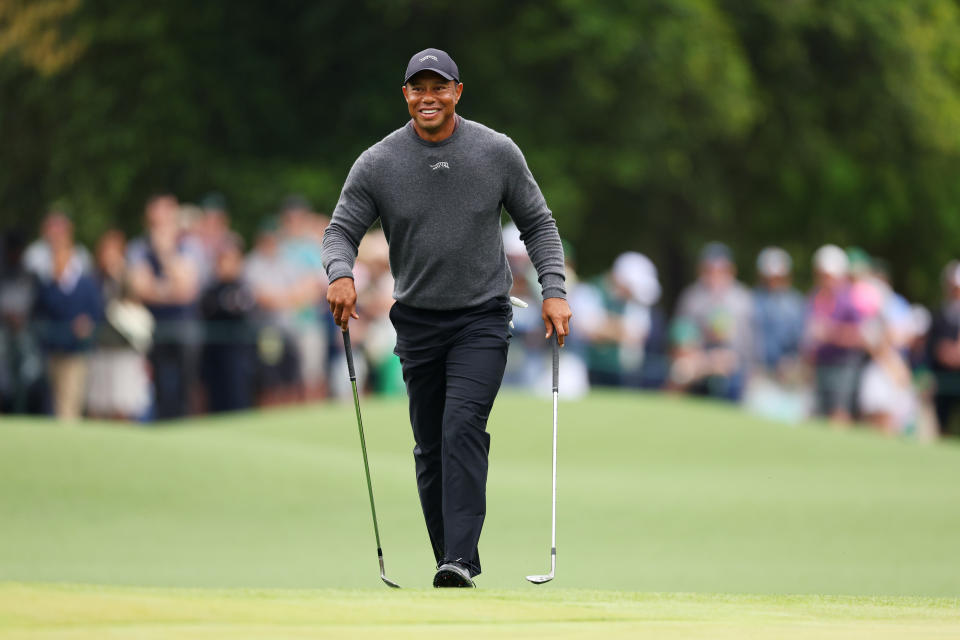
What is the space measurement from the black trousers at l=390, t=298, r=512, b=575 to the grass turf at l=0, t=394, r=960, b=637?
356 millimetres

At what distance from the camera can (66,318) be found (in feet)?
53.5

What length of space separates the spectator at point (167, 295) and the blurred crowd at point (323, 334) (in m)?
0.02

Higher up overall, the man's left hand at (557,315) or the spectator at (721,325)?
the spectator at (721,325)

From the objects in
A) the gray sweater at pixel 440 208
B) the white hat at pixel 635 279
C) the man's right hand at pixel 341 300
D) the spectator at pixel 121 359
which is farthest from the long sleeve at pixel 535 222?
the white hat at pixel 635 279

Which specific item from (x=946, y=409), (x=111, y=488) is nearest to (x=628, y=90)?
(x=946, y=409)

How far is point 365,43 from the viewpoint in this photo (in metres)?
27.8

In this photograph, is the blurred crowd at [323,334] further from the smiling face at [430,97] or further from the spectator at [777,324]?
the smiling face at [430,97]

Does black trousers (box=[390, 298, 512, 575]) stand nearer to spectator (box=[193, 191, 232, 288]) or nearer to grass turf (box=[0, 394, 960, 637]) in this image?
grass turf (box=[0, 394, 960, 637])

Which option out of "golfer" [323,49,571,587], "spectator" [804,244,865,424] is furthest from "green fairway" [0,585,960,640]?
"spectator" [804,244,865,424]

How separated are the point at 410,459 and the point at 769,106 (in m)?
17.7

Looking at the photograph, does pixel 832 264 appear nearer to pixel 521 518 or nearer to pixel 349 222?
pixel 521 518

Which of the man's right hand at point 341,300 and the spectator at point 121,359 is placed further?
the spectator at point 121,359

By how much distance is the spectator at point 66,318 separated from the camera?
53.5 feet

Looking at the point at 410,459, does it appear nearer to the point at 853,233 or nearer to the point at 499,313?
the point at 499,313
